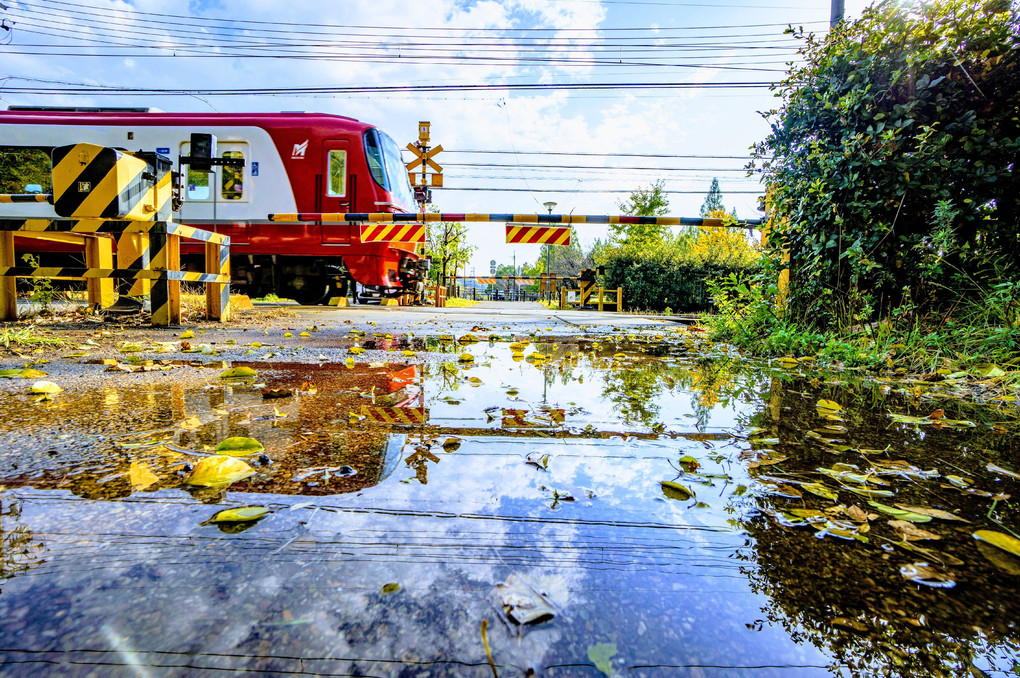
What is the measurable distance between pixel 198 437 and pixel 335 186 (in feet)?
30.5

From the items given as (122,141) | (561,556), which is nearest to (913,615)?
(561,556)

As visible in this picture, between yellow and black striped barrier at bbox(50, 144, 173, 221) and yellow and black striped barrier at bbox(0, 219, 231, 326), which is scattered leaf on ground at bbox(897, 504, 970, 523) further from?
yellow and black striped barrier at bbox(50, 144, 173, 221)

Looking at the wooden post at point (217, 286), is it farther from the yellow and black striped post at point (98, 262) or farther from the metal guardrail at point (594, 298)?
the metal guardrail at point (594, 298)

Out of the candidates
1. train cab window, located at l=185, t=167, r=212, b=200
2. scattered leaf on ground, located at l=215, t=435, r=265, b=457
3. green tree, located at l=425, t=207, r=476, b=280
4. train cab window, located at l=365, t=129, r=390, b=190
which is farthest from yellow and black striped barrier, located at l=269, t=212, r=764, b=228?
green tree, located at l=425, t=207, r=476, b=280

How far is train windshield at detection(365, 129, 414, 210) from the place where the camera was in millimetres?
9992

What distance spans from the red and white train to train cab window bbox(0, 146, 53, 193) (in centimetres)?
5

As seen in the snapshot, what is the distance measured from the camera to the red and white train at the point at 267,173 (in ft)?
32.2

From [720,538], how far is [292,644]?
77cm

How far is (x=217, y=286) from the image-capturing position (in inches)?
217

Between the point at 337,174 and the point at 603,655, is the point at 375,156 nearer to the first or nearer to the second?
the point at 337,174

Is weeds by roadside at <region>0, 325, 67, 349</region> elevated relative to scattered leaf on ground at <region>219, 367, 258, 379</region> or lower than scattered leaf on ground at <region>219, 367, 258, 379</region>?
elevated

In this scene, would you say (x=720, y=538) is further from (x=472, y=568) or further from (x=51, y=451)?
(x=51, y=451)

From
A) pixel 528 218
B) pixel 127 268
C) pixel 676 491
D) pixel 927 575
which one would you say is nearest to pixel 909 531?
pixel 927 575

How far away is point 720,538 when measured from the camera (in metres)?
1.00
